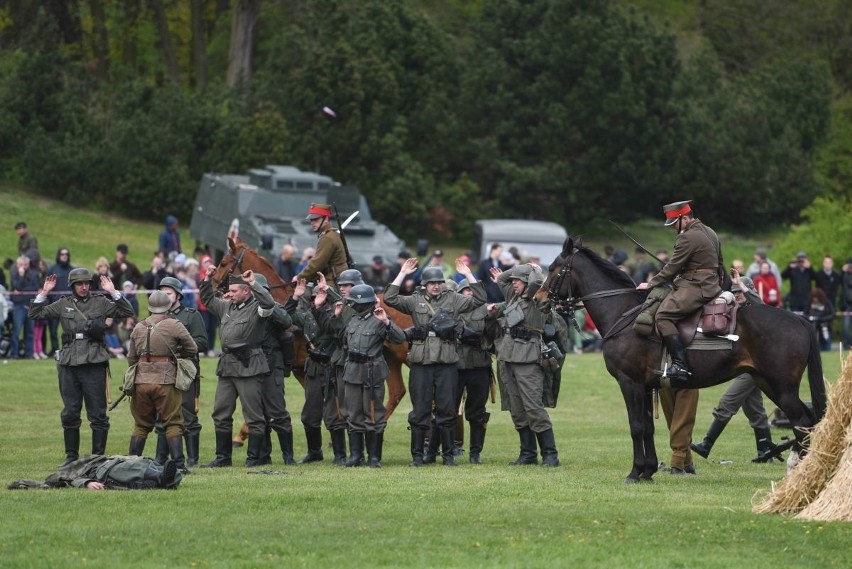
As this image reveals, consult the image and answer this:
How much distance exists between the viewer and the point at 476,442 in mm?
18688

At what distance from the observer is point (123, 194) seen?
50344 millimetres

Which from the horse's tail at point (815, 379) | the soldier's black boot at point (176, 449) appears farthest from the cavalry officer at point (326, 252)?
the horse's tail at point (815, 379)

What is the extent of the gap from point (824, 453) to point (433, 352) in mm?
5953

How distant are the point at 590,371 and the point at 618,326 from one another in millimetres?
13491

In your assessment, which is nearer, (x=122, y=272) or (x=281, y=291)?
(x=281, y=291)

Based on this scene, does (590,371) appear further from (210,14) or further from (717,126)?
(210,14)

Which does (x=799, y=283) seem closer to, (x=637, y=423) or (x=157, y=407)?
(x=637, y=423)

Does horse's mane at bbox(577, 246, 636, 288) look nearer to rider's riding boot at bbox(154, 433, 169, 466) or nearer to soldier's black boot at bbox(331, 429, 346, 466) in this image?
soldier's black boot at bbox(331, 429, 346, 466)

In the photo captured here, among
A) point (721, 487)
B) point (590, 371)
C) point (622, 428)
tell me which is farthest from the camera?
point (590, 371)

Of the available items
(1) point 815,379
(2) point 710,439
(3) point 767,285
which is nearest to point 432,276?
(2) point 710,439

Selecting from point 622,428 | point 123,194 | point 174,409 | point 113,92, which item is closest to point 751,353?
point 174,409

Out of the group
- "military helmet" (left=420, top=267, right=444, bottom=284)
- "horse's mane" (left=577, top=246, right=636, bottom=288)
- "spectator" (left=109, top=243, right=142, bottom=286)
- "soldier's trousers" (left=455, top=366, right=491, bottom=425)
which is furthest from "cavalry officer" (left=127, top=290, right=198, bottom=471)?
"spectator" (left=109, top=243, right=142, bottom=286)

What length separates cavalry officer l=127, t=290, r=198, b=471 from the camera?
53.9 feet

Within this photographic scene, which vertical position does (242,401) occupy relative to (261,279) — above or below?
below
